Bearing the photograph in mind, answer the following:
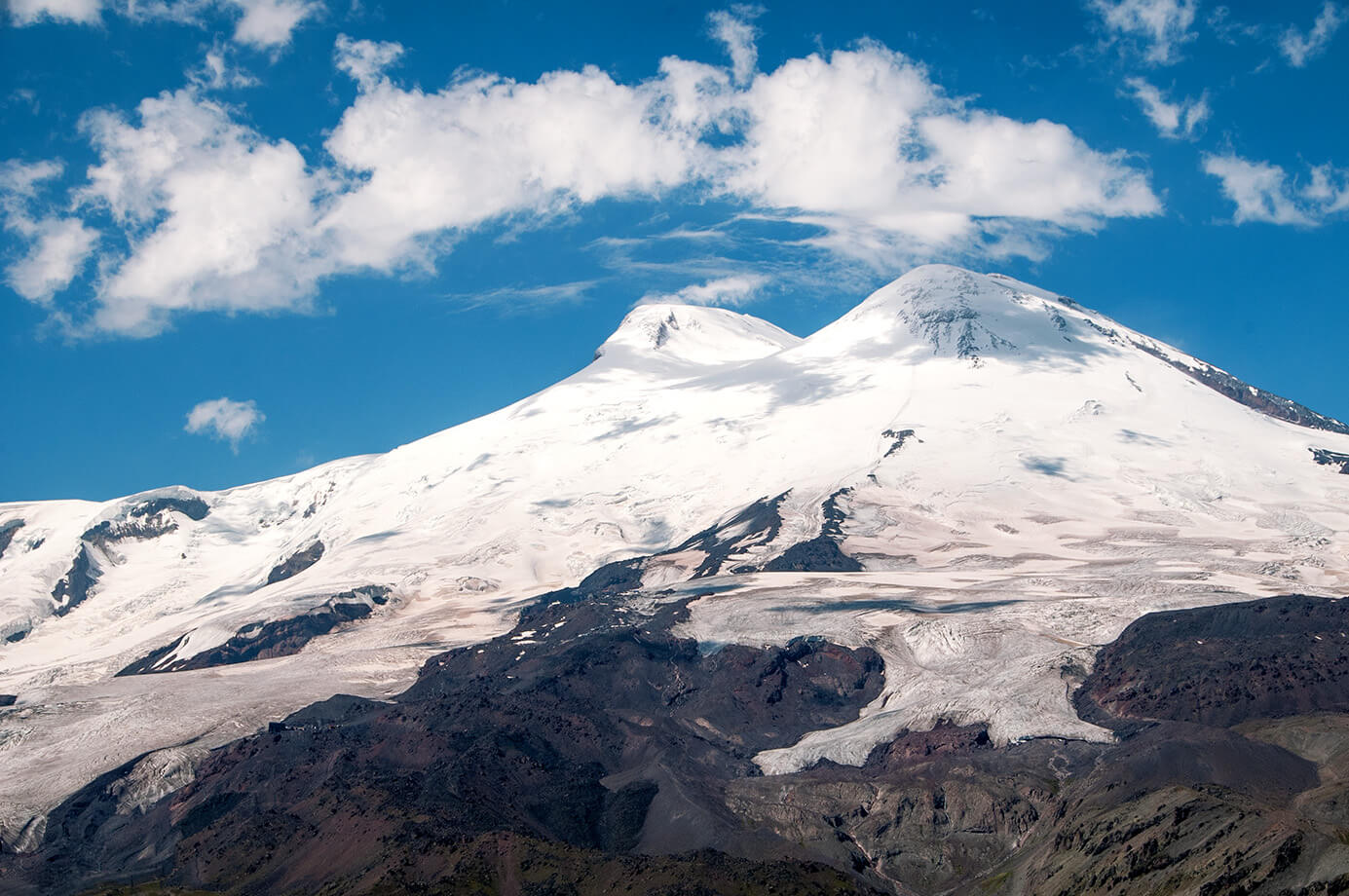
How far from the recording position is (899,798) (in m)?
119

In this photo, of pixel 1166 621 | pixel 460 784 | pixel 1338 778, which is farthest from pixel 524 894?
pixel 1166 621

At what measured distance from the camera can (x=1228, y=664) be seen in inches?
5468

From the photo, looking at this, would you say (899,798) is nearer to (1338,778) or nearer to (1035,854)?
(1035,854)

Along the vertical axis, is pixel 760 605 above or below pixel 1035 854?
above

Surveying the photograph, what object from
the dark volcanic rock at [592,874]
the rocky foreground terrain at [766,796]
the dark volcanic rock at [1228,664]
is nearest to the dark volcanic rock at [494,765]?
the rocky foreground terrain at [766,796]

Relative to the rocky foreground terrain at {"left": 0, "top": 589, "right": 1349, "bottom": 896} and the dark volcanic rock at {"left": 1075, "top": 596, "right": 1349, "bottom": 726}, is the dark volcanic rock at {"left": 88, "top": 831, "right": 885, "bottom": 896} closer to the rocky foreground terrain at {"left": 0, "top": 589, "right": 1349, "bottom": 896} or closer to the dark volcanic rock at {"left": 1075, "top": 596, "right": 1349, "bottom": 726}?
the rocky foreground terrain at {"left": 0, "top": 589, "right": 1349, "bottom": 896}

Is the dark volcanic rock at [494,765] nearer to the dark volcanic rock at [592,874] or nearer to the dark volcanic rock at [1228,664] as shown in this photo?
the dark volcanic rock at [592,874]

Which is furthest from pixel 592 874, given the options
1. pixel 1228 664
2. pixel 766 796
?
pixel 1228 664

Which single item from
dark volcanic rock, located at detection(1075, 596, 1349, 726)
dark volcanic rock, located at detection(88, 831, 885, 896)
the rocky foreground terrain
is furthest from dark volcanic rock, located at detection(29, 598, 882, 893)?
dark volcanic rock, located at detection(1075, 596, 1349, 726)

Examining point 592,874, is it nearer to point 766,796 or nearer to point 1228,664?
point 766,796

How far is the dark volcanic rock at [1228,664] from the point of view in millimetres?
131125

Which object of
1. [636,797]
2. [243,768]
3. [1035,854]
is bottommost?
[1035,854]

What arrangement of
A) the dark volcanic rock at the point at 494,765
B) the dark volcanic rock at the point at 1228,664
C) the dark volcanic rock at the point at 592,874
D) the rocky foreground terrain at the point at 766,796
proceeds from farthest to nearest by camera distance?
the dark volcanic rock at the point at 1228,664 → the dark volcanic rock at the point at 494,765 → the rocky foreground terrain at the point at 766,796 → the dark volcanic rock at the point at 592,874

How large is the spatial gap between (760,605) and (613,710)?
4518 centimetres
